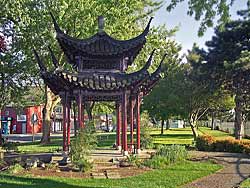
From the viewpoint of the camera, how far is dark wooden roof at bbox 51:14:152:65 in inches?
653

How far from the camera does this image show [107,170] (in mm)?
14133

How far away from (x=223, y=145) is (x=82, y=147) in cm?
1134

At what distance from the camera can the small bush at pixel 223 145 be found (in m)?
21.2

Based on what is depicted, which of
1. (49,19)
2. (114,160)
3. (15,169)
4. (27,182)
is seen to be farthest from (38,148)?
(27,182)

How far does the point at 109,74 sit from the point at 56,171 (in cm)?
528

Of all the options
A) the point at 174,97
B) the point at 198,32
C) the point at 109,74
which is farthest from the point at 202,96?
the point at 198,32

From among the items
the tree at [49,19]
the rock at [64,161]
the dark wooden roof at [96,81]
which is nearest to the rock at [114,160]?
the rock at [64,161]

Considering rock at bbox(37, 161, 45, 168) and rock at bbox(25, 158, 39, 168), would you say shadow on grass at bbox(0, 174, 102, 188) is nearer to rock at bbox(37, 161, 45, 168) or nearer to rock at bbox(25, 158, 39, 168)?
rock at bbox(25, 158, 39, 168)

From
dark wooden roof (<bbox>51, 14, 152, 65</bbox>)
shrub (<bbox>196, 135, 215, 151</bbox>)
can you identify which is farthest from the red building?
dark wooden roof (<bbox>51, 14, 152, 65</bbox>)

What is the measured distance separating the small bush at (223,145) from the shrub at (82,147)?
10314mm

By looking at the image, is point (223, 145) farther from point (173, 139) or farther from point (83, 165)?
point (173, 139)

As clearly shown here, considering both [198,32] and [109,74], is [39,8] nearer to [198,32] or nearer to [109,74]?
[109,74]

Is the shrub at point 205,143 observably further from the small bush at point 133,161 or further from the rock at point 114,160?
the rock at point 114,160

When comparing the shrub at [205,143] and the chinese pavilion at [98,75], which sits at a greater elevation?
the chinese pavilion at [98,75]
